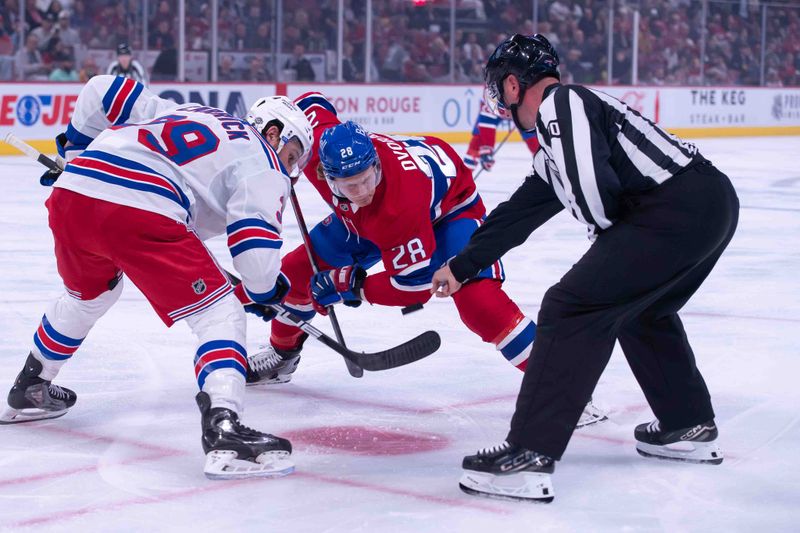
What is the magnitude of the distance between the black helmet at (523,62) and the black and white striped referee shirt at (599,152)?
0.06 meters

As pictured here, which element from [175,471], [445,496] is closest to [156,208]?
[175,471]

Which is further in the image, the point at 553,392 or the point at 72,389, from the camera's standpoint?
the point at 72,389

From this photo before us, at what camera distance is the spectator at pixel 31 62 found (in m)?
10.6

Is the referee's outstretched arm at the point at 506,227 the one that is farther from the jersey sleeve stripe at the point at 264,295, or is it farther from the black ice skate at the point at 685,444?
the black ice skate at the point at 685,444

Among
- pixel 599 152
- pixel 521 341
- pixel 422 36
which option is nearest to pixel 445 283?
pixel 521 341

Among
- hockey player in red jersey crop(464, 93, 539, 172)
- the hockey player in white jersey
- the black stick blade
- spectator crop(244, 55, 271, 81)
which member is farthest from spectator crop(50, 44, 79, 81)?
the hockey player in white jersey

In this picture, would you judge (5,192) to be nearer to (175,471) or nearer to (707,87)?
(175,471)

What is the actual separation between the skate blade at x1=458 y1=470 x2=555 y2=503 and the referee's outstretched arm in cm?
47

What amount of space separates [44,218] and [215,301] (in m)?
4.68

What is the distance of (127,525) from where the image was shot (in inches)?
86.6

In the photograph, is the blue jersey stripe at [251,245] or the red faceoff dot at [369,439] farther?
the red faceoff dot at [369,439]

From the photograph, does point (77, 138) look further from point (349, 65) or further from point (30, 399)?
point (349, 65)

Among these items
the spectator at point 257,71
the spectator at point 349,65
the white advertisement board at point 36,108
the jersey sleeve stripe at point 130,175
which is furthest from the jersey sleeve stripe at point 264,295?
the spectator at point 349,65

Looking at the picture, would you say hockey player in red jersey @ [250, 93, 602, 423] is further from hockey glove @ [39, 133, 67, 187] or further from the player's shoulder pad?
hockey glove @ [39, 133, 67, 187]
